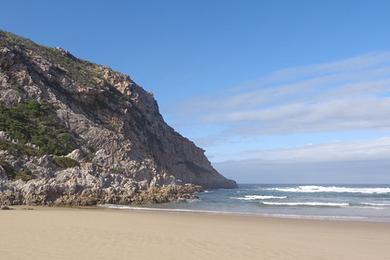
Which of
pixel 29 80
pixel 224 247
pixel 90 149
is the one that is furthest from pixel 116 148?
pixel 224 247

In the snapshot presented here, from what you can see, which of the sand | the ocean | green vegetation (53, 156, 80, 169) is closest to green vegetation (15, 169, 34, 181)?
green vegetation (53, 156, 80, 169)

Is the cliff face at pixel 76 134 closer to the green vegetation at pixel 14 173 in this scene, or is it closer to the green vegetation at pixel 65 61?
the green vegetation at pixel 14 173

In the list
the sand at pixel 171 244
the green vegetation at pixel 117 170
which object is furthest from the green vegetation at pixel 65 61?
the sand at pixel 171 244

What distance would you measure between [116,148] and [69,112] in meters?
8.15

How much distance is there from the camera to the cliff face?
3691cm

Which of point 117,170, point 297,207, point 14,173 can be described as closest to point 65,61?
point 117,170

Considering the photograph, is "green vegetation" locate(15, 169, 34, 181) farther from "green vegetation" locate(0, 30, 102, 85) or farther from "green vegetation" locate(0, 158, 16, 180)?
"green vegetation" locate(0, 30, 102, 85)

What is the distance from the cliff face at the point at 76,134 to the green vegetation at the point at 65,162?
94 millimetres

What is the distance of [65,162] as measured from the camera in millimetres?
41625

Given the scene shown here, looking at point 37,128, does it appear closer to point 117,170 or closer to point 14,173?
point 117,170

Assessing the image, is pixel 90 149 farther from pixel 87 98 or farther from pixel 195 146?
pixel 195 146

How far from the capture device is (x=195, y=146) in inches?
4021

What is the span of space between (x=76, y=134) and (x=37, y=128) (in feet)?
19.9

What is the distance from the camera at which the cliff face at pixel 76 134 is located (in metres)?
36.9
